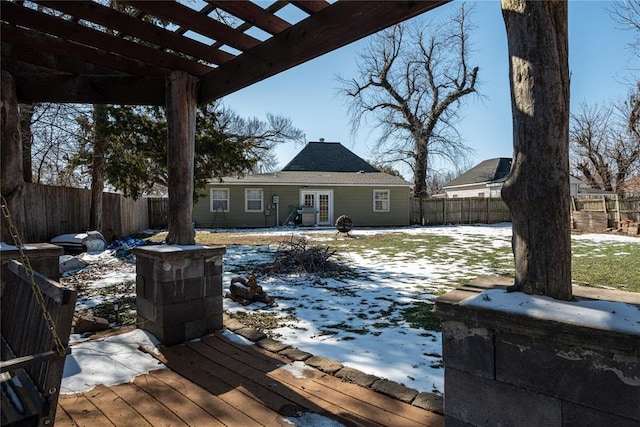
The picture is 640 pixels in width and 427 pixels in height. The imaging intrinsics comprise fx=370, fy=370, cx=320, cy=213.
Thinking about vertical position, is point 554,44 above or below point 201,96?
below

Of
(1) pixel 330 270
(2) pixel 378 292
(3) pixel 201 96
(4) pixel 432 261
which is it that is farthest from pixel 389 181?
(3) pixel 201 96

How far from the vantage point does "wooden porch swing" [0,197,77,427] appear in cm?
141

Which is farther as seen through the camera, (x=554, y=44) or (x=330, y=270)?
(x=330, y=270)

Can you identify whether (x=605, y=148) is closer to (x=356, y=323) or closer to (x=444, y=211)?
(x=444, y=211)

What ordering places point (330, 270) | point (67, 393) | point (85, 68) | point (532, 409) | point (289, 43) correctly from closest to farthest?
1. point (532, 409)
2. point (67, 393)
3. point (289, 43)
4. point (85, 68)
5. point (330, 270)

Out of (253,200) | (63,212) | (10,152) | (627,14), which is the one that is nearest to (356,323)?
(10,152)

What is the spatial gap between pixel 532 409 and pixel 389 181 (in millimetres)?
18178

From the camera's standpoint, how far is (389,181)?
19109 mm

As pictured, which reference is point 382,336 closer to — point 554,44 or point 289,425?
point 289,425

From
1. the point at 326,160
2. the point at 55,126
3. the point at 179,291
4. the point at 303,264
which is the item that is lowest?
the point at 303,264

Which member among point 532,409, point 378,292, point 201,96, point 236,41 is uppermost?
point 236,41

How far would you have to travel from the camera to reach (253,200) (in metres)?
17.9

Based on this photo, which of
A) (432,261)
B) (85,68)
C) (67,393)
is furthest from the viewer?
(432,261)

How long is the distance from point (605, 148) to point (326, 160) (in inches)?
616
